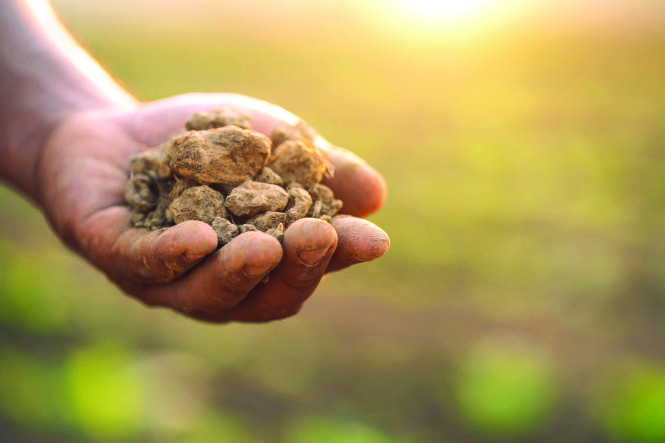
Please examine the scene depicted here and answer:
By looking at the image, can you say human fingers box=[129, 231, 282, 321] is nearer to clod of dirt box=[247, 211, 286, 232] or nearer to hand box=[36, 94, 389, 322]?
hand box=[36, 94, 389, 322]

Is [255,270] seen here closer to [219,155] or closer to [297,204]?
[297,204]

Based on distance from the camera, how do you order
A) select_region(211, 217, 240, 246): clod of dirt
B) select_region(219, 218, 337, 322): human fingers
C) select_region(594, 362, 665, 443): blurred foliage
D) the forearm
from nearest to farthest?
select_region(219, 218, 337, 322): human fingers < select_region(211, 217, 240, 246): clod of dirt < the forearm < select_region(594, 362, 665, 443): blurred foliage

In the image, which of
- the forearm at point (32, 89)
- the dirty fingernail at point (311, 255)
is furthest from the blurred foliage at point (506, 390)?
the forearm at point (32, 89)

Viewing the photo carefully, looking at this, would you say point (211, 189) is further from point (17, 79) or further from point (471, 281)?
point (471, 281)

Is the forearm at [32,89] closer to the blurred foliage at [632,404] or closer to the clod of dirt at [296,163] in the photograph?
the clod of dirt at [296,163]

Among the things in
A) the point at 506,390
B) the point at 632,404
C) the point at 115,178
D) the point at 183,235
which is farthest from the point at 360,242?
the point at 632,404

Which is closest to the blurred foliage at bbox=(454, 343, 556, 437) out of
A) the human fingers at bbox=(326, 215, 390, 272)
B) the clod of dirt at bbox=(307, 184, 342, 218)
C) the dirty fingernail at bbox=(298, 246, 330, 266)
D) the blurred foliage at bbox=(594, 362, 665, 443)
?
the blurred foliage at bbox=(594, 362, 665, 443)
